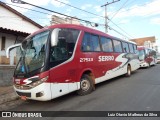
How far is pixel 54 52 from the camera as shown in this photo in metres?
6.88

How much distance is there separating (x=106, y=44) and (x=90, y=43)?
6.88 feet

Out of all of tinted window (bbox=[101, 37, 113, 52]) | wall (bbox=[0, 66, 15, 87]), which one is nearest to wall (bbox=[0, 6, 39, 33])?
wall (bbox=[0, 66, 15, 87])

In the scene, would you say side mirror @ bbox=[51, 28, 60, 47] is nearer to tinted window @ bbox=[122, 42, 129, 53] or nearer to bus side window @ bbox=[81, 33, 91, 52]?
bus side window @ bbox=[81, 33, 91, 52]

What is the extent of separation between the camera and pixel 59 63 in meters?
6.94

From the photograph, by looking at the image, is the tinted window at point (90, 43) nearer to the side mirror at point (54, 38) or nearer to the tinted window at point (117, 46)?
the side mirror at point (54, 38)

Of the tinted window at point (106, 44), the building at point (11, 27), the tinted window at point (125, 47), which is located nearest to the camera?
the tinted window at point (106, 44)

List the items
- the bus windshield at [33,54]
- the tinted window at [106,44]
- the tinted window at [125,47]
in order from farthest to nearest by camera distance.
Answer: the tinted window at [125,47], the tinted window at [106,44], the bus windshield at [33,54]

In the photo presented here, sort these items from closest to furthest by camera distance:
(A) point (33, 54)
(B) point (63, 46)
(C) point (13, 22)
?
(A) point (33, 54)
(B) point (63, 46)
(C) point (13, 22)

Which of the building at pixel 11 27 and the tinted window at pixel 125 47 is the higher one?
the building at pixel 11 27

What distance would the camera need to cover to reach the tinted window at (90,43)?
8.53 metres

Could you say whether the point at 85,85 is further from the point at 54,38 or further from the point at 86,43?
the point at 54,38

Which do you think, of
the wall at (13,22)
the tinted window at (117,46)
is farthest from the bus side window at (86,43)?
the wall at (13,22)

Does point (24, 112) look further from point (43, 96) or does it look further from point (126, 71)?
point (126, 71)

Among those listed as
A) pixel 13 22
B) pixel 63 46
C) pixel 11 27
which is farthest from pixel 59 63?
pixel 13 22
